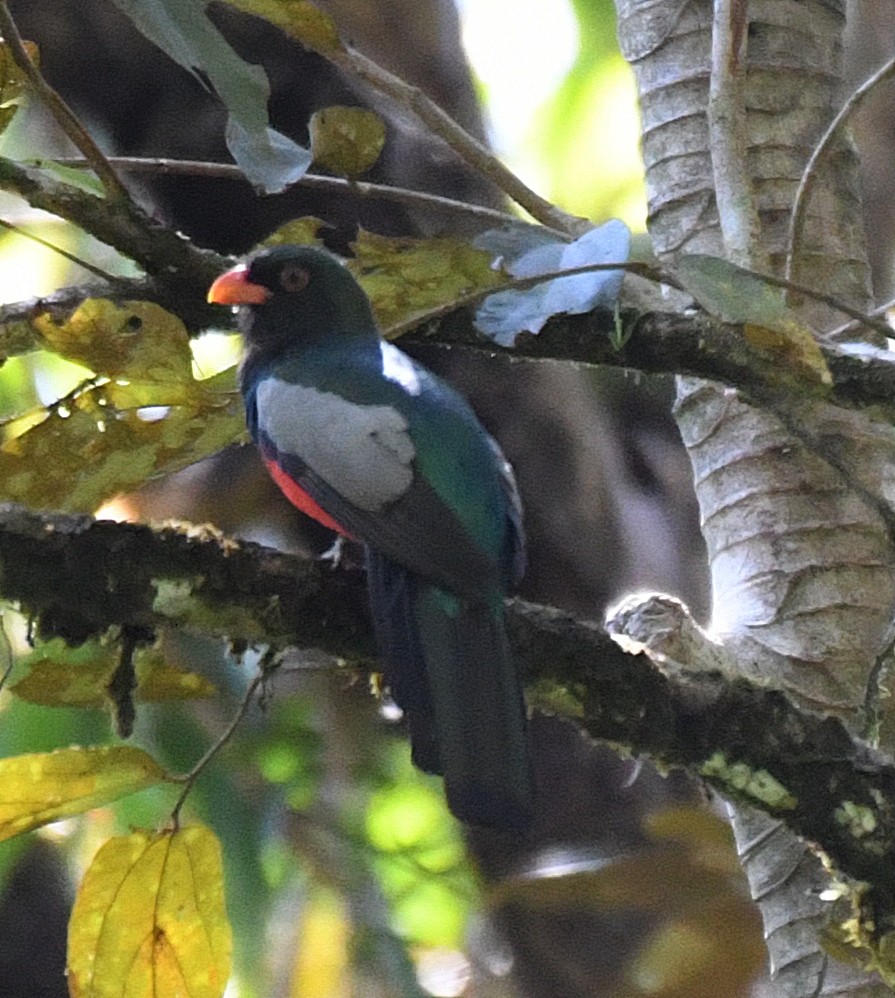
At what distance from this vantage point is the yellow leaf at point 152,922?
181 cm

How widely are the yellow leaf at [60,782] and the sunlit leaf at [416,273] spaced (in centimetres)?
74

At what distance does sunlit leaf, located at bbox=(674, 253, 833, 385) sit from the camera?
1770 millimetres

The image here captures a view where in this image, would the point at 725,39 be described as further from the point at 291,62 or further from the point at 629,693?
the point at 291,62

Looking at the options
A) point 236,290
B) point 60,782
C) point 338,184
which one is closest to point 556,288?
point 236,290

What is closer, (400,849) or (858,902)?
(858,902)

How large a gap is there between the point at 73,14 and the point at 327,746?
85.3 inches

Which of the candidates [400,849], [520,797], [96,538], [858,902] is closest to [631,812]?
[400,849]

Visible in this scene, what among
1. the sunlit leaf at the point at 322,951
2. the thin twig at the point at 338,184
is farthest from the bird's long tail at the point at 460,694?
the sunlit leaf at the point at 322,951

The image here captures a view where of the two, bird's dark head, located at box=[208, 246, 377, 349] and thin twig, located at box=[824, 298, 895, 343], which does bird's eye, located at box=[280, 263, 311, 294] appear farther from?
thin twig, located at box=[824, 298, 895, 343]

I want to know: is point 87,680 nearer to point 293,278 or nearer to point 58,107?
point 58,107

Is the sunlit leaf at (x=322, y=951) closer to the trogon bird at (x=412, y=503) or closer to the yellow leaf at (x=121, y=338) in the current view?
the trogon bird at (x=412, y=503)

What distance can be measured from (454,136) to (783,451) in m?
0.79

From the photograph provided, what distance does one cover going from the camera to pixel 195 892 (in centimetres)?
186

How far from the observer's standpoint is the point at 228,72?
1704 millimetres
